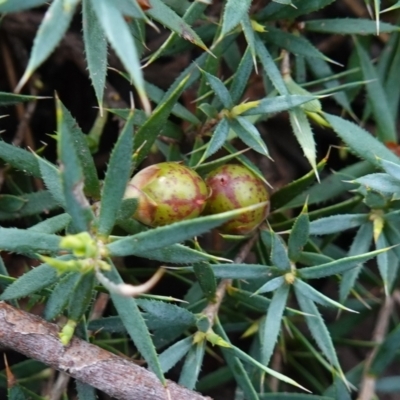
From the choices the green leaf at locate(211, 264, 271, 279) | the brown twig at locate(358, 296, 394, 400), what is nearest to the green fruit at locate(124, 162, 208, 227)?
the green leaf at locate(211, 264, 271, 279)

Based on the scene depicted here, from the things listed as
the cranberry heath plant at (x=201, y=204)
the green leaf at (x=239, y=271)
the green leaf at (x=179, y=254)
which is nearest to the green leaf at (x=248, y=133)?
the cranberry heath plant at (x=201, y=204)

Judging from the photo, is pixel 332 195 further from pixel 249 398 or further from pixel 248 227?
pixel 249 398

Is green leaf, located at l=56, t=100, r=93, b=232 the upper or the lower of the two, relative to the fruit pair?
upper

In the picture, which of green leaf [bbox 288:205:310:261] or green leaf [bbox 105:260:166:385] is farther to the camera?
green leaf [bbox 288:205:310:261]

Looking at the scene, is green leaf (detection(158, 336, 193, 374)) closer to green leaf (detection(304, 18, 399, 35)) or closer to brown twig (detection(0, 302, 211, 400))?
brown twig (detection(0, 302, 211, 400))

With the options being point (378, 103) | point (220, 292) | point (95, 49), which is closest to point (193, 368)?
point (220, 292)

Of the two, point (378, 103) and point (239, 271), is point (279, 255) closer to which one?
point (239, 271)

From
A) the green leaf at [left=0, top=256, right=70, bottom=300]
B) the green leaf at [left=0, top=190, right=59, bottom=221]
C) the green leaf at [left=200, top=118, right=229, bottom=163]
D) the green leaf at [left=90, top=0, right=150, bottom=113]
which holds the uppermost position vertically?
the green leaf at [left=90, top=0, right=150, bottom=113]
